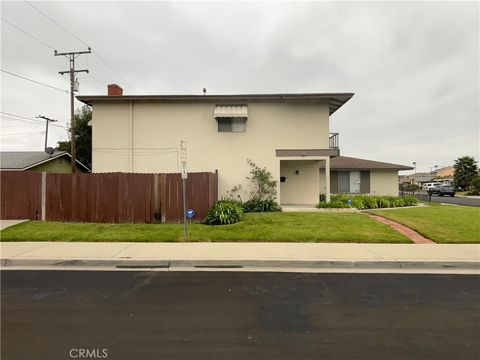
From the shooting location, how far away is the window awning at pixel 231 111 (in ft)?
53.9

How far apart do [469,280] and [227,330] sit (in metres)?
5.29

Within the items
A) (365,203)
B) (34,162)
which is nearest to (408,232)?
(365,203)

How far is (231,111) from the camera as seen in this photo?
16.5 meters

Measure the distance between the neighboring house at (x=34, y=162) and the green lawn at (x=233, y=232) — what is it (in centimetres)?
1618

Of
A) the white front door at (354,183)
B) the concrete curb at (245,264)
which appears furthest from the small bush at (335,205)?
the white front door at (354,183)

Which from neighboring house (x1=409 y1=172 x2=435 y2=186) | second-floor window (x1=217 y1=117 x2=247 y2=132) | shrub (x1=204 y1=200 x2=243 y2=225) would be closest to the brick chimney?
second-floor window (x1=217 y1=117 x2=247 y2=132)

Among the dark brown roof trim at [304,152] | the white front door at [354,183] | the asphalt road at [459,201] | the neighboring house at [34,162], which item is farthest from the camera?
the white front door at [354,183]

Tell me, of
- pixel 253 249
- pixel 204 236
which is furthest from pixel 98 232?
pixel 253 249

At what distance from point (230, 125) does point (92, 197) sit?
821 cm

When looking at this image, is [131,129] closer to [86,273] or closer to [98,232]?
[98,232]

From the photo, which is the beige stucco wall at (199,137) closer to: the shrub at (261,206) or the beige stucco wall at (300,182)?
the shrub at (261,206)

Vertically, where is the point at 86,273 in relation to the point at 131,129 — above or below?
below

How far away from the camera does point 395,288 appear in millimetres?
5680

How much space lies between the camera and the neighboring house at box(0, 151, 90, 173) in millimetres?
24328
